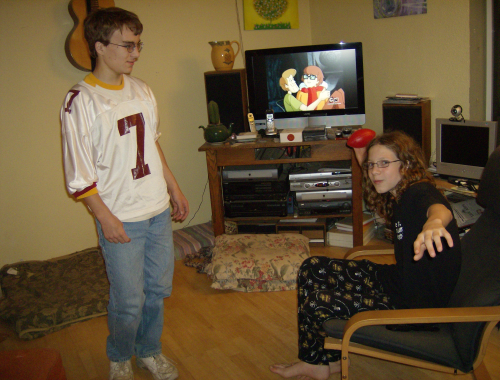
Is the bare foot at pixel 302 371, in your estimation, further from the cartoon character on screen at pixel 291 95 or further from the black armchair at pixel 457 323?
the cartoon character on screen at pixel 291 95

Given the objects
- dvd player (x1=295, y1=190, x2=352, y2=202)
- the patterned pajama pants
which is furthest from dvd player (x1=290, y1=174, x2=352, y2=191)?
the patterned pajama pants

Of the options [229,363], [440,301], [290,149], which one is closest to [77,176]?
[229,363]

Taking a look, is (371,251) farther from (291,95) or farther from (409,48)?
(409,48)

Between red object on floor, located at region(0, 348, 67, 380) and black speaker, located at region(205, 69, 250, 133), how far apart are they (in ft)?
6.49

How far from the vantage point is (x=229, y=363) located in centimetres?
211

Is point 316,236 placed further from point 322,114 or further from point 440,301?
point 440,301

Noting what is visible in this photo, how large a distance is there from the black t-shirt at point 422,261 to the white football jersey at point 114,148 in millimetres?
905

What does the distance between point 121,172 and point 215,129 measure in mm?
1486

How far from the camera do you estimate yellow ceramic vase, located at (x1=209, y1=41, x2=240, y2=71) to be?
10.7 ft

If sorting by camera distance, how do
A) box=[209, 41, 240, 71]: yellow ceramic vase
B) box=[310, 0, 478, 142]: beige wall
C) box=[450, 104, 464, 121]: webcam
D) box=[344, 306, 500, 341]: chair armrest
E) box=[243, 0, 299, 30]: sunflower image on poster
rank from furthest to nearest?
box=[243, 0, 299, 30]: sunflower image on poster, box=[209, 41, 240, 71]: yellow ceramic vase, box=[310, 0, 478, 142]: beige wall, box=[450, 104, 464, 121]: webcam, box=[344, 306, 500, 341]: chair armrest

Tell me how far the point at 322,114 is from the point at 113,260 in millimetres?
1958

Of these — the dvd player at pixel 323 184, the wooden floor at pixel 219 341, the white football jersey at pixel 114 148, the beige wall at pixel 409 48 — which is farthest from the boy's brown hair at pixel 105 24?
the beige wall at pixel 409 48

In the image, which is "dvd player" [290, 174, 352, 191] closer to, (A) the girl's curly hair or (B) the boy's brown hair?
(A) the girl's curly hair

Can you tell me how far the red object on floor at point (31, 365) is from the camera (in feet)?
5.46
